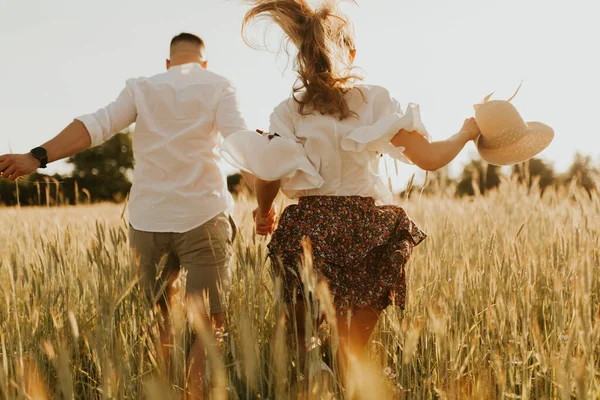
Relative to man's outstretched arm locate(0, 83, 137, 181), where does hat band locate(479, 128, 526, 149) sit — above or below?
below

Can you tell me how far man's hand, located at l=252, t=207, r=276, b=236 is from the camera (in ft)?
Result: 6.56

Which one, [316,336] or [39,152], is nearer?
[316,336]

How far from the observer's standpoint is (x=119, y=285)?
1577mm

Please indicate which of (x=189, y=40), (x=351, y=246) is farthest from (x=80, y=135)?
(x=351, y=246)

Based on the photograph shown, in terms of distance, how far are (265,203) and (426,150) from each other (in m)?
0.59

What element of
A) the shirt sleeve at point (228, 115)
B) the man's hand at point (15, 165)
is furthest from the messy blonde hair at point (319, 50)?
the man's hand at point (15, 165)

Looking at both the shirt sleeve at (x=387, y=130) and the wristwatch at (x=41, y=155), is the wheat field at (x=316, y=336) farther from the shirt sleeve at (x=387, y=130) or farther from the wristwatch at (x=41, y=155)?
the shirt sleeve at (x=387, y=130)

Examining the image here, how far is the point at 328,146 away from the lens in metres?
1.88

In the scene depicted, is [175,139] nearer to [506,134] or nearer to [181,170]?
[181,170]

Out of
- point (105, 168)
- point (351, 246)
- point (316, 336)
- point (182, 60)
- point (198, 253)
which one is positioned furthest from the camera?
point (105, 168)

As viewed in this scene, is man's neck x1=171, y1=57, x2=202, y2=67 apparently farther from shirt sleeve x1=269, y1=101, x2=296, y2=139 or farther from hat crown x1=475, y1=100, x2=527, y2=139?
hat crown x1=475, y1=100, x2=527, y2=139

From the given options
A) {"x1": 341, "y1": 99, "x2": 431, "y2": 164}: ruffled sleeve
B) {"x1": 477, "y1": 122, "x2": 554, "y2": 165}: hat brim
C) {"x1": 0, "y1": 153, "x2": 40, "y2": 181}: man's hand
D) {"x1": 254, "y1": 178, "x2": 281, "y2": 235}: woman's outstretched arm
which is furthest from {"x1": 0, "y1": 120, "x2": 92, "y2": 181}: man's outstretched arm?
{"x1": 477, "y1": 122, "x2": 554, "y2": 165}: hat brim

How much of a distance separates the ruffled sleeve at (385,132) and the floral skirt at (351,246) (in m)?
0.19

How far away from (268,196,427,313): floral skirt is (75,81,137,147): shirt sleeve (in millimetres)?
773
